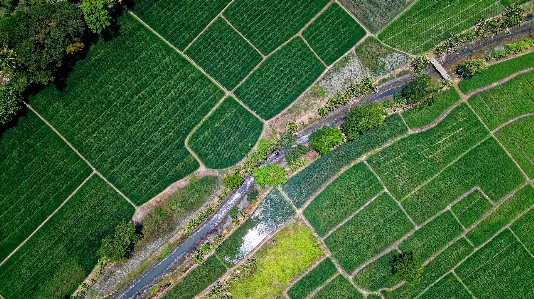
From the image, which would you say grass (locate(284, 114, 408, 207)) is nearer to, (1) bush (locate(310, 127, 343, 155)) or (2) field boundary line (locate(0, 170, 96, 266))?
(1) bush (locate(310, 127, 343, 155))

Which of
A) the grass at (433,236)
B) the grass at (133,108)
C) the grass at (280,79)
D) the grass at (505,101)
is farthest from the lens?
the grass at (505,101)

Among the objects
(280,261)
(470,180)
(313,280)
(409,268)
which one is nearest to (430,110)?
(470,180)

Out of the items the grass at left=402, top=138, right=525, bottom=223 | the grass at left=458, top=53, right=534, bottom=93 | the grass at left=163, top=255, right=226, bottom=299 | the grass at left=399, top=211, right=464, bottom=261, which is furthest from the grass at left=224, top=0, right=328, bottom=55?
the grass at left=399, top=211, right=464, bottom=261

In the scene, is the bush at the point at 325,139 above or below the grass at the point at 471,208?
above

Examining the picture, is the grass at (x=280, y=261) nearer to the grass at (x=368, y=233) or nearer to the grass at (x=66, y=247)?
the grass at (x=368, y=233)

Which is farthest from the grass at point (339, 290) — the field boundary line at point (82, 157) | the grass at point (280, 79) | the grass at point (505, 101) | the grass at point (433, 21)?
the grass at point (433, 21)
